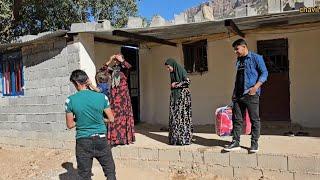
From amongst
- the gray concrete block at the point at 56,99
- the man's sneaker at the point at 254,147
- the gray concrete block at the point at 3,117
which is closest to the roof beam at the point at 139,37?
the gray concrete block at the point at 56,99

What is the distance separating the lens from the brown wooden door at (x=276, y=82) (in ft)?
28.4

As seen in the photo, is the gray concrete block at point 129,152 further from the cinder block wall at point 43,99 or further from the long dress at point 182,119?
the cinder block wall at point 43,99

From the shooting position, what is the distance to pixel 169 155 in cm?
655

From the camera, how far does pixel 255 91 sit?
18.1ft

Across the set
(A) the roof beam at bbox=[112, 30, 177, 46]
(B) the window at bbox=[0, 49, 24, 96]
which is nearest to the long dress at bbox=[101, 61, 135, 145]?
(A) the roof beam at bbox=[112, 30, 177, 46]

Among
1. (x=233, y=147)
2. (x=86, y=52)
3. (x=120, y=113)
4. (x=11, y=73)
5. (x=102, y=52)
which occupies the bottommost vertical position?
(x=233, y=147)

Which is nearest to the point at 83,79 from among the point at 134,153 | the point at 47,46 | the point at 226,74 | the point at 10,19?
the point at 134,153

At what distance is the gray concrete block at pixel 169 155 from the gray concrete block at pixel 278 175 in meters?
1.43

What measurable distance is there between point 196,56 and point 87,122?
566 cm

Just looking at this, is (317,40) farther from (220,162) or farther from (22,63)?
(22,63)

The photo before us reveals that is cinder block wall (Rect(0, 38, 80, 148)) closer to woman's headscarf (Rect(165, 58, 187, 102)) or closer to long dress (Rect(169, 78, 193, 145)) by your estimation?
woman's headscarf (Rect(165, 58, 187, 102))

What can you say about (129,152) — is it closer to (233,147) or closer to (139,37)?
(233,147)

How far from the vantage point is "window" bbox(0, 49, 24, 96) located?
942 centimetres

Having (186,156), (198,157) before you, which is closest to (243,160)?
(198,157)
